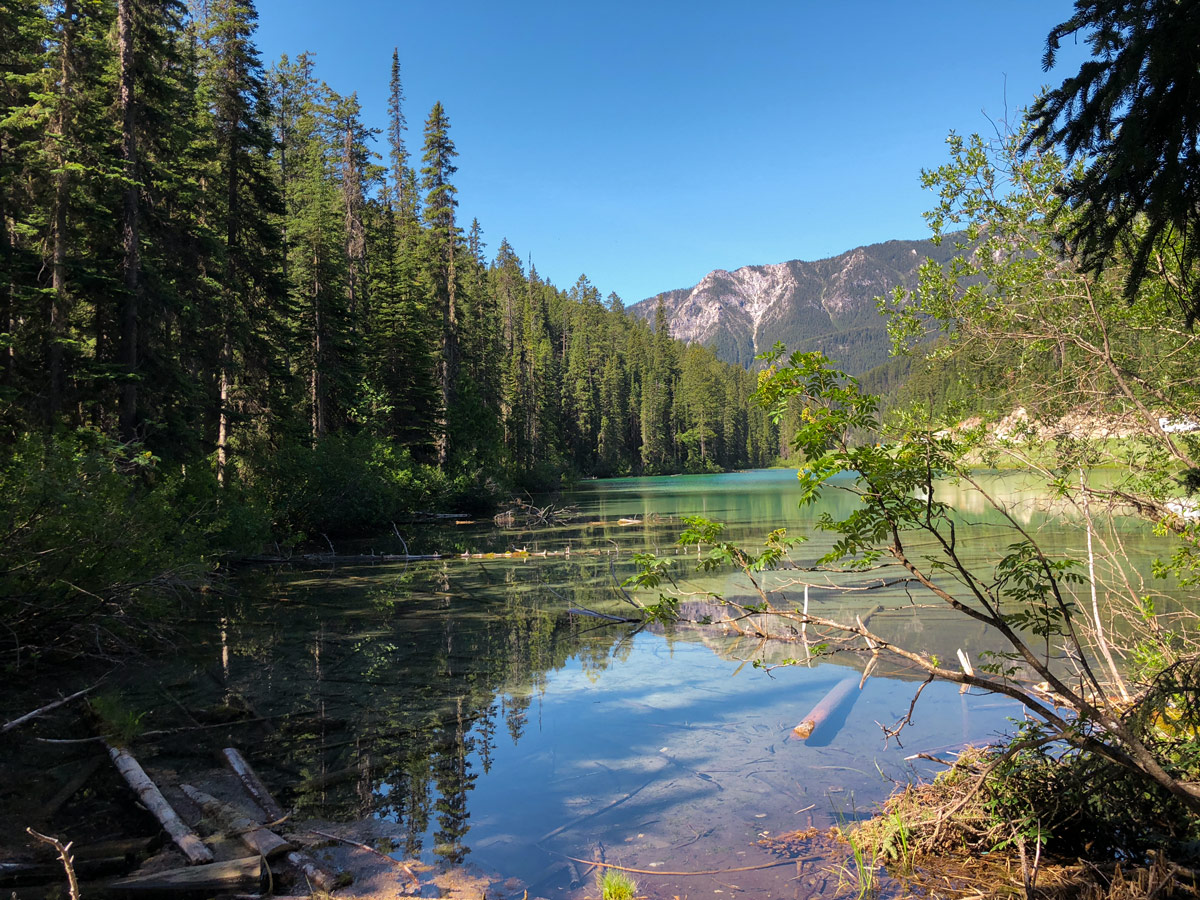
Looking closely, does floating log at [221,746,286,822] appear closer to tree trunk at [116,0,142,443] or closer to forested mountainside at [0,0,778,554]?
forested mountainside at [0,0,778,554]

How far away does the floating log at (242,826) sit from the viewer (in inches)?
180

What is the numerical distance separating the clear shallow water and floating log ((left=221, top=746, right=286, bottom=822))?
0.31 meters

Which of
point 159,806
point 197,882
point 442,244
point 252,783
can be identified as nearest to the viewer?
point 197,882

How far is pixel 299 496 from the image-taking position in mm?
21766

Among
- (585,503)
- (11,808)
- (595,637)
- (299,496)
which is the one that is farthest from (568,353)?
(11,808)

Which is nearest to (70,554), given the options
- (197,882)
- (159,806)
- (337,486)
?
(159,806)

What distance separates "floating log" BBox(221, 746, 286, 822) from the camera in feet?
17.4

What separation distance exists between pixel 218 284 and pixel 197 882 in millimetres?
21725

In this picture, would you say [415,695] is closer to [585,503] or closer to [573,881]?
[573,881]

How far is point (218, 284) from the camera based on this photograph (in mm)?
21938

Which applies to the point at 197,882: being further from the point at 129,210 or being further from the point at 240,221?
the point at 240,221

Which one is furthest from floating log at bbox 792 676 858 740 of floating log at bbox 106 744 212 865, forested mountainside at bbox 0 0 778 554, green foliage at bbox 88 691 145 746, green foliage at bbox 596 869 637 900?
forested mountainside at bbox 0 0 778 554

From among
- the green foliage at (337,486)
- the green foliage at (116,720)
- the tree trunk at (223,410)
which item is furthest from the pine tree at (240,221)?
the green foliage at (116,720)

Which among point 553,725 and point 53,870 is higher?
point 53,870
